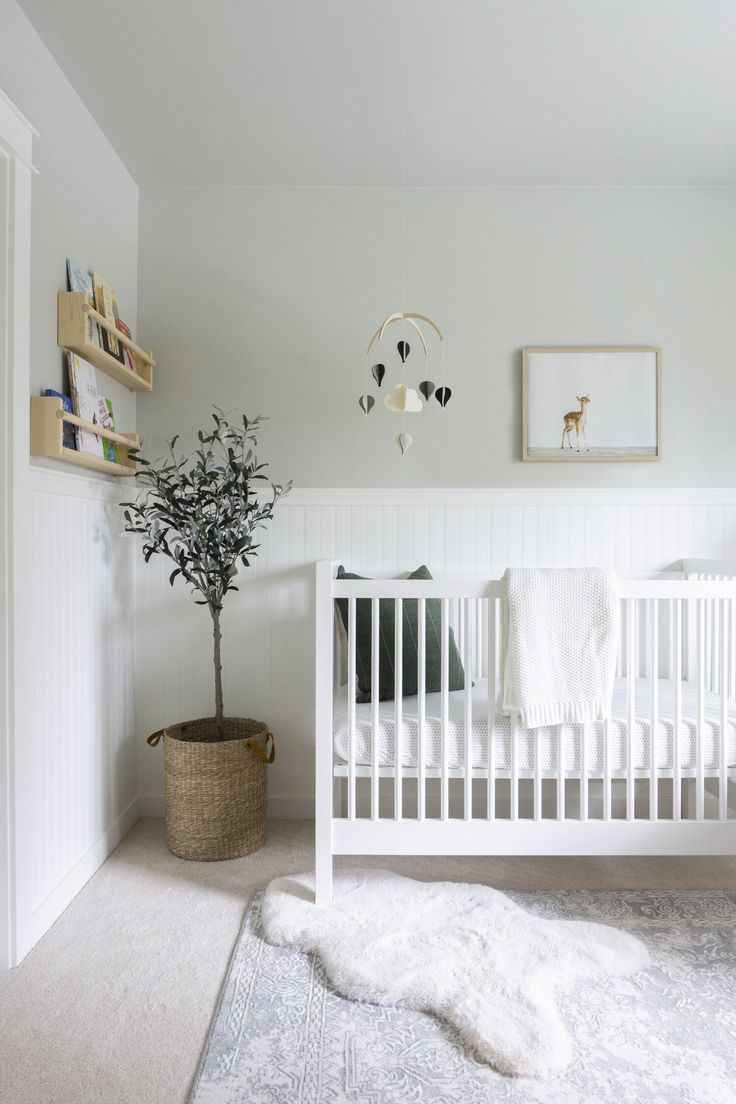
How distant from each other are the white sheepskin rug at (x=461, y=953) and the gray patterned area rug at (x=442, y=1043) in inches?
1.3

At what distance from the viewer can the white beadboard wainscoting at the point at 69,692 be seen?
1880 millimetres

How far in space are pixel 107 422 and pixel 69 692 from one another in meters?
0.87

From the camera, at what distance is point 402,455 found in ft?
9.24

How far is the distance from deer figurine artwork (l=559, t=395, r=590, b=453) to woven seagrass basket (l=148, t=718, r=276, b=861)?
5.16 ft

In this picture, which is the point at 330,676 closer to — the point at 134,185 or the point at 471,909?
the point at 471,909

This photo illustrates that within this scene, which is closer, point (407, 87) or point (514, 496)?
point (407, 87)

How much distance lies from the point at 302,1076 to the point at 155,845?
127 centimetres

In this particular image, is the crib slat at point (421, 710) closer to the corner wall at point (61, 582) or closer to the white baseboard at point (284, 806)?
the white baseboard at point (284, 806)

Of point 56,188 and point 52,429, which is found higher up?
point 56,188

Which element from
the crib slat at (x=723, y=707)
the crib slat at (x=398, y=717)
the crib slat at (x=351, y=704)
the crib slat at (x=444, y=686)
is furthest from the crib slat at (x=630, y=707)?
the crib slat at (x=351, y=704)

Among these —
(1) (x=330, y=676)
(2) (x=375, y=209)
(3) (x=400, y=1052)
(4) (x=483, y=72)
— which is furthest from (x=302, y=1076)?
(2) (x=375, y=209)

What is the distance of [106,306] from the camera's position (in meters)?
2.38

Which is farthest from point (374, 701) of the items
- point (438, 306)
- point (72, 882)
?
point (438, 306)

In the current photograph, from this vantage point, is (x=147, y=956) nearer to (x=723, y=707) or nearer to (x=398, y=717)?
(x=398, y=717)
